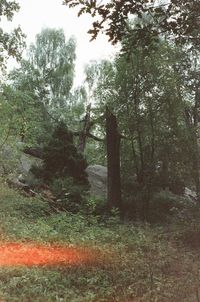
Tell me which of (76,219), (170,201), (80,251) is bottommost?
(80,251)

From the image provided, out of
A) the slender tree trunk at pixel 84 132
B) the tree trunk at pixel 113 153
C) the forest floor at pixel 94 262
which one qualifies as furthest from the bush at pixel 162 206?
the slender tree trunk at pixel 84 132

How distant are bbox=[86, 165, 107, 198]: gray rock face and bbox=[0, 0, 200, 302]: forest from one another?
1.35 meters

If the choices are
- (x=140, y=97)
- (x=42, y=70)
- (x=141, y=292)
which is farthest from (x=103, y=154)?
(x=141, y=292)

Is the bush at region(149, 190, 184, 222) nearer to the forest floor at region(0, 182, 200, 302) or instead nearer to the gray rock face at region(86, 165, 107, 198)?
the gray rock face at region(86, 165, 107, 198)

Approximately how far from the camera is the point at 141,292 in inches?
392

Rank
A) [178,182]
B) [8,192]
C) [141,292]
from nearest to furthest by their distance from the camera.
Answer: [141,292] → [8,192] → [178,182]

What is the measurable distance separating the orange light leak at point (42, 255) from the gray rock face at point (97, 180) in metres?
14.2

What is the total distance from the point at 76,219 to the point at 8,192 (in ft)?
23.2

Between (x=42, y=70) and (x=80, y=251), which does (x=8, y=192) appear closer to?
(x=80, y=251)

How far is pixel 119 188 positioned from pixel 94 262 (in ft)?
41.7

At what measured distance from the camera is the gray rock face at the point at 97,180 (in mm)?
28272

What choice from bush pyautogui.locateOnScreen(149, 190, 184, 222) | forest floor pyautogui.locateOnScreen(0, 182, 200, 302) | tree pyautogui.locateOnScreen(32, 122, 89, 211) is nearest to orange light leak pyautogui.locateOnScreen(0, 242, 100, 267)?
forest floor pyautogui.locateOnScreen(0, 182, 200, 302)

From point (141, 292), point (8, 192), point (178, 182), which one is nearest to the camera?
point (141, 292)

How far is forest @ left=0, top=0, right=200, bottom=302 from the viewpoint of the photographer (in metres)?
10.5
